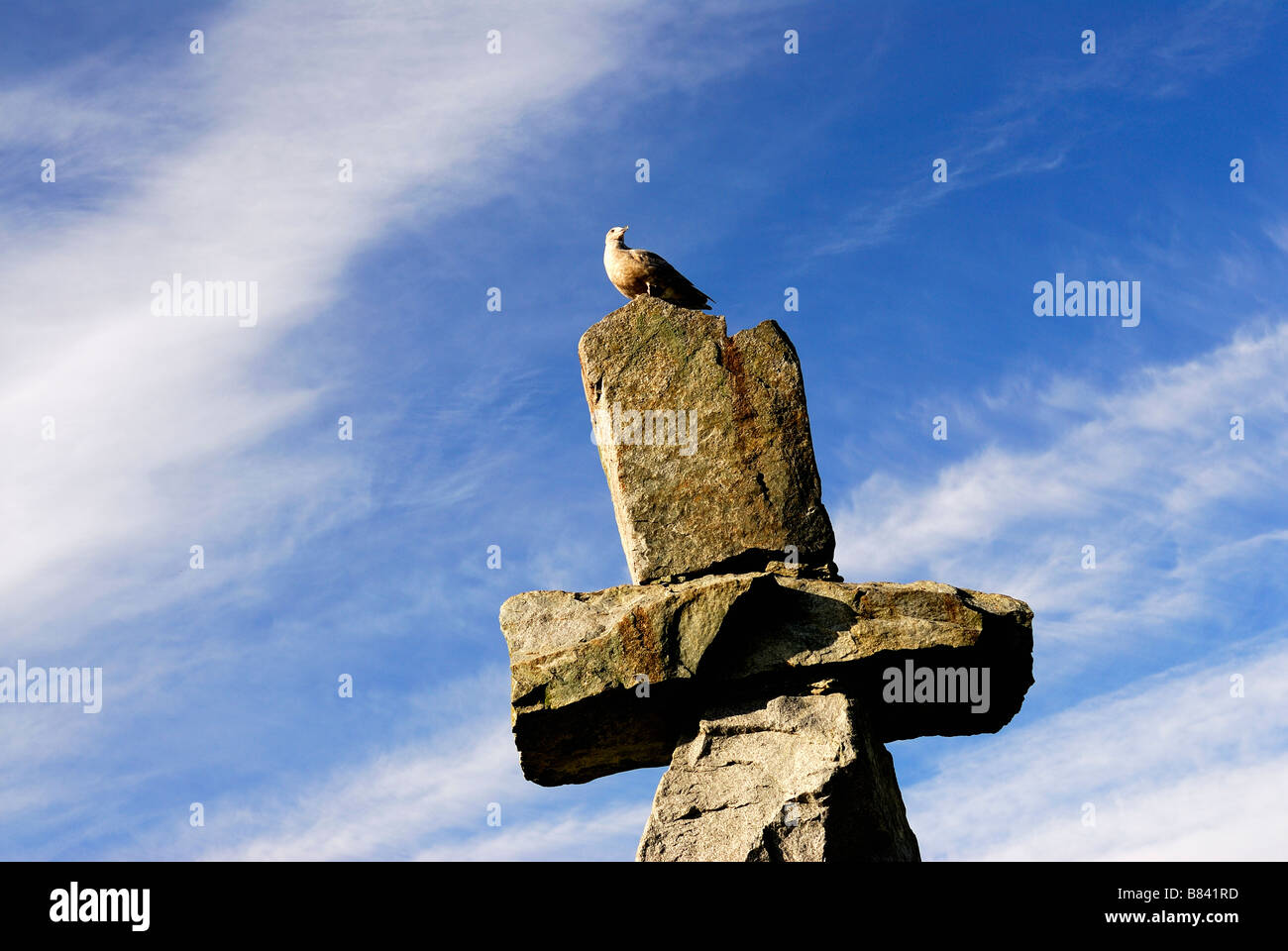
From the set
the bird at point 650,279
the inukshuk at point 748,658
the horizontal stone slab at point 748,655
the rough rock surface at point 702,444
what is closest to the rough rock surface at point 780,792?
the inukshuk at point 748,658

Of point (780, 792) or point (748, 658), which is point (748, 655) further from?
point (780, 792)

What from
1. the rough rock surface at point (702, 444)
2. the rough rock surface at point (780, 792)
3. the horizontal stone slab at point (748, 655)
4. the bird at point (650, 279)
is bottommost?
the rough rock surface at point (780, 792)

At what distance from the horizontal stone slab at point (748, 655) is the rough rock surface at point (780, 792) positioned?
0.45ft

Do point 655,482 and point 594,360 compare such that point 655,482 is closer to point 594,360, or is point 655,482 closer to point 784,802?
point 594,360

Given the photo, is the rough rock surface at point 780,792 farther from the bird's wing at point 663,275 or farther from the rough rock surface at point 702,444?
the bird's wing at point 663,275

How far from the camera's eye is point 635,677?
5.46 metres

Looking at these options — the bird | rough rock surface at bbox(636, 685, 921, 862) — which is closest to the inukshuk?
rough rock surface at bbox(636, 685, 921, 862)

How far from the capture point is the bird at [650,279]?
7.12 meters

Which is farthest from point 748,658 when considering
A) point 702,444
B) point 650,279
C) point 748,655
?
point 650,279

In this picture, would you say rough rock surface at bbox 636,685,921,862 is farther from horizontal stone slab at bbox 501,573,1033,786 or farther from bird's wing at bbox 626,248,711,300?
bird's wing at bbox 626,248,711,300

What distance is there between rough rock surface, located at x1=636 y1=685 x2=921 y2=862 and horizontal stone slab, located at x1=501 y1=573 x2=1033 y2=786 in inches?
5.4
